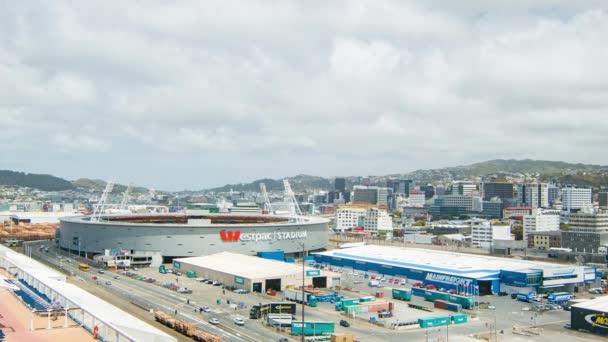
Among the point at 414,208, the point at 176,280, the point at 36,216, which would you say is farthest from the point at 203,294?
the point at 414,208

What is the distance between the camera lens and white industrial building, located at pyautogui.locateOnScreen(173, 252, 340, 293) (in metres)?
46.2

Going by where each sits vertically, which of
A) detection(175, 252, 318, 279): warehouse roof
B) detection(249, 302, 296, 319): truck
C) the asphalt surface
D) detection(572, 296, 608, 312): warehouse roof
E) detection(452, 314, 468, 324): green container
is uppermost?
detection(572, 296, 608, 312): warehouse roof

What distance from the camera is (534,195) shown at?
166 m

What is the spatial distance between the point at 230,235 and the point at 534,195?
125613 millimetres

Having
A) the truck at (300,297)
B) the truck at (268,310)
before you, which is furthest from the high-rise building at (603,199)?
the truck at (268,310)

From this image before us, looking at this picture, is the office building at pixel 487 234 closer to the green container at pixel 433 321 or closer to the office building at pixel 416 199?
the green container at pixel 433 321

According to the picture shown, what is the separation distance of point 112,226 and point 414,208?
124 meters

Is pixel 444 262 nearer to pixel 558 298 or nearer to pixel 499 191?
pixel 558 298

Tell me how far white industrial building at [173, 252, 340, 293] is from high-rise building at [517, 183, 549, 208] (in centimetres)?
13049

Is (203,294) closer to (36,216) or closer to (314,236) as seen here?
(314,236)

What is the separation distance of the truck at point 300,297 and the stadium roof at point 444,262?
43.0 ft

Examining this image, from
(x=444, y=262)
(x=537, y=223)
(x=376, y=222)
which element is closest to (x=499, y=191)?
(x=376, y=222)

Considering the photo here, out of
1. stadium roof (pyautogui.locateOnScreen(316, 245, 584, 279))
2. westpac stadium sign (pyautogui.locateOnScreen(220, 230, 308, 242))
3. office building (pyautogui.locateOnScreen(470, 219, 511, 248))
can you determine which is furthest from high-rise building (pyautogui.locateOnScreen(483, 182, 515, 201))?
stadium roof (pyautogui.locateOnScreen(316, 245, 584, 279))

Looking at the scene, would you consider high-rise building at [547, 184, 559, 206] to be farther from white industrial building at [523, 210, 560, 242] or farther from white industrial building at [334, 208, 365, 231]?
white industrial building at [523, 210, 560, 242]
